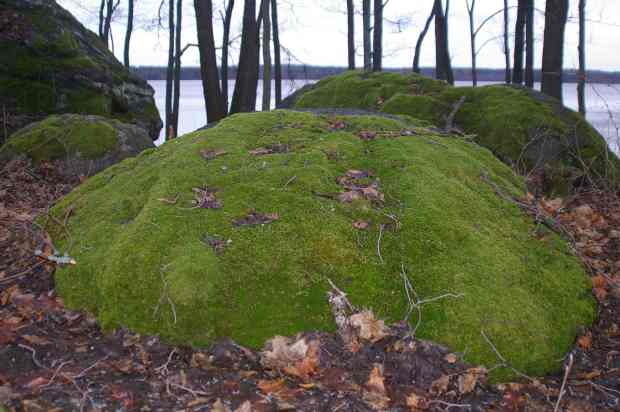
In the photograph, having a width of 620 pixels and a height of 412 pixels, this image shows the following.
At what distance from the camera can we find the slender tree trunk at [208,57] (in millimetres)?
12539

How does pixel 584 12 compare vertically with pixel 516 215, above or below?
above

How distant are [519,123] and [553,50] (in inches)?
129

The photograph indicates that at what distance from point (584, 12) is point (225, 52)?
1284 centimetres

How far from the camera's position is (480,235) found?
3.63 metres

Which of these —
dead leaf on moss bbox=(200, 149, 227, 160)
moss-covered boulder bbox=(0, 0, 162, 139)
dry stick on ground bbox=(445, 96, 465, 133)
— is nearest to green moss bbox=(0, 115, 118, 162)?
moss-covered boulder bbox=(0, 0, 162, 139)

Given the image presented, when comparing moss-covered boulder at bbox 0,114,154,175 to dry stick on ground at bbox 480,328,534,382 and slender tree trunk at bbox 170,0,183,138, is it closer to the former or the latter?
dry stick on ground at bbox 480,328,534,382

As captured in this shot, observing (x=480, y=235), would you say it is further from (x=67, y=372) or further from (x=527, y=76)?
(x=527, y=76)

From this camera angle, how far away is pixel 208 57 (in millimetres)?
12734

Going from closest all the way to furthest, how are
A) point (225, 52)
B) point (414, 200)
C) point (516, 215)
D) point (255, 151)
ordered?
point (414, 200), point (516, 215), point (255, 151), point (225, 52)

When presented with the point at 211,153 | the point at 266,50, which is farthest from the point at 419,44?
the point at 211,153

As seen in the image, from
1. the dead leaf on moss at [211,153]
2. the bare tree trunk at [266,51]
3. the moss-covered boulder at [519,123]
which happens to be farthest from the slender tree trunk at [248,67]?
the dead leaf on moss at [211,153]

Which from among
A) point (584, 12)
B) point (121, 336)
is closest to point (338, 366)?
point (121, 336)

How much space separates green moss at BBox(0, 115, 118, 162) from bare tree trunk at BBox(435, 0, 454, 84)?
1409 cm

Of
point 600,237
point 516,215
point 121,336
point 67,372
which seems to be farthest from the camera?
point 600,237
